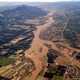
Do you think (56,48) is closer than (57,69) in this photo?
No

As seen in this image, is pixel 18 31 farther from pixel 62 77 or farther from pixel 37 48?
pixel 62 77

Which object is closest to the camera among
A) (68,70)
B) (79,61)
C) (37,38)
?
(68,70)

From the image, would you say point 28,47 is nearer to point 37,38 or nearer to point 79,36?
point 37,38

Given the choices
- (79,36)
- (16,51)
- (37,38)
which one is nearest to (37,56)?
(16,51)

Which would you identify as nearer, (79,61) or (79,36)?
(79,61)

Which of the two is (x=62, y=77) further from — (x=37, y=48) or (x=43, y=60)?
(x=37, y=48)

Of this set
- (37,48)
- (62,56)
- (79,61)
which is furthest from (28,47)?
(79,61)

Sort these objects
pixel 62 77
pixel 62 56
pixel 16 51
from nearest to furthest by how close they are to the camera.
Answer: pixel 62 77
pixel 62 56
pixel 16 51

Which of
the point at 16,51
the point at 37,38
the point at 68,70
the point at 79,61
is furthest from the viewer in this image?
the point at 37,38

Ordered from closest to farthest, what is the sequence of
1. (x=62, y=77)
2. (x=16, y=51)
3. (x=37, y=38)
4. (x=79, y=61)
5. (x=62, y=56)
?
1. (x=62, y=77)
2. (x=79, y=61)
3. (x=62, y=56)
4. (x=16, y=51)
5. (x=37, y=38)
